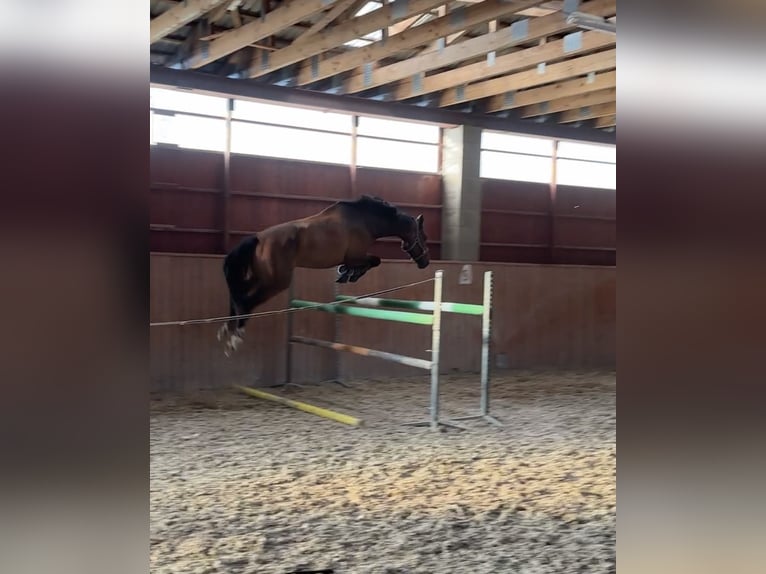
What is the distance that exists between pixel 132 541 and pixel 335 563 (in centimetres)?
148

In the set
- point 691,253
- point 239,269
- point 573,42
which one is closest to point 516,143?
point 573,42

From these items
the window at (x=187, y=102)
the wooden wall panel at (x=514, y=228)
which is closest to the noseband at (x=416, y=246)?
the wooden wall panel at (x=514, y=228)

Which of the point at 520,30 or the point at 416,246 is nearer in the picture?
the point at 520,30

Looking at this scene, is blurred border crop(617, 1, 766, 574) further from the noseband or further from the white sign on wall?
the white sign on wall

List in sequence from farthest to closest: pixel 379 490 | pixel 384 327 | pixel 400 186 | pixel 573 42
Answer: pixel 400 186, pixel 384 327, pixel 573 42, pixel 379 490

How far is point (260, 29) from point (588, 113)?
3.99 metres

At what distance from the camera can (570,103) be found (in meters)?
6.95

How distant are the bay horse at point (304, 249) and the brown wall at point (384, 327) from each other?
0.44 metres

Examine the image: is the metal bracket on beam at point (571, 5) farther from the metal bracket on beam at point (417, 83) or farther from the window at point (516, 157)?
the window at point (516, 157)

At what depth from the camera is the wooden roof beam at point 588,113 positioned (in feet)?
23.5

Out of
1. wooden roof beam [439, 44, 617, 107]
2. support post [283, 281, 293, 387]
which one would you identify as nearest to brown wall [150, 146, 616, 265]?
wooden roof beam [439, 44, 617, 107]

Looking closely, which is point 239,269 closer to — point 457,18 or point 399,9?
point 399,9

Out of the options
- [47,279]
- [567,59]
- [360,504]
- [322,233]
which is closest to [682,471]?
[47,279]

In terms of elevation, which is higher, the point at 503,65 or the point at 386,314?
Result: the point at 503,65
